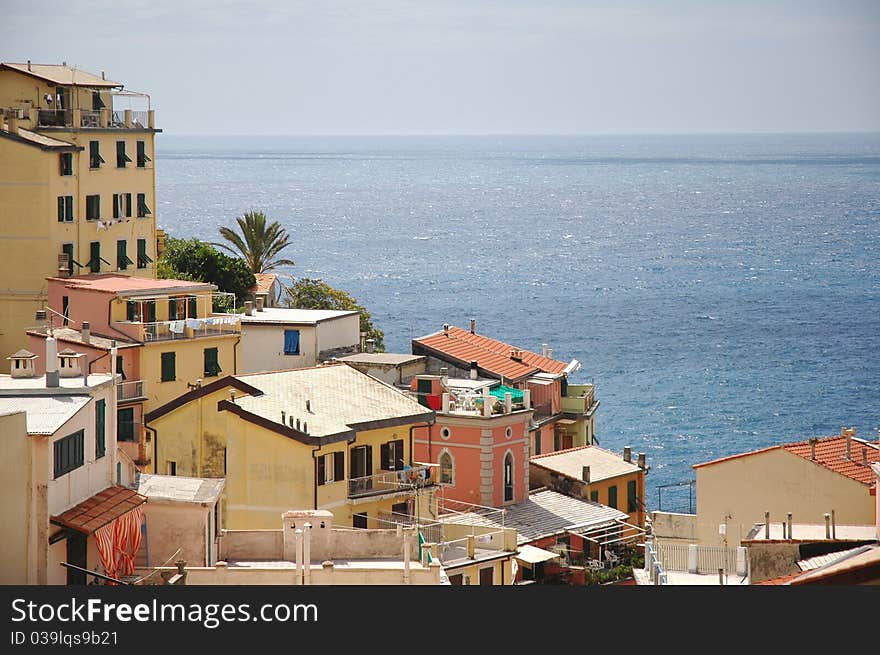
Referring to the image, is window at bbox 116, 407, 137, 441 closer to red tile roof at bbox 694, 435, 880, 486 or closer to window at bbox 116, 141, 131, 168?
red tile roof at bbox 694, 435, 880, 486

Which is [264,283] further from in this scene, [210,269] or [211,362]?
[211,362]

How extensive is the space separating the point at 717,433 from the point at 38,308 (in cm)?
4188

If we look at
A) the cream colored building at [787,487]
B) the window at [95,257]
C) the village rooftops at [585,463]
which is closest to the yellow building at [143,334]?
the window at [95,257]

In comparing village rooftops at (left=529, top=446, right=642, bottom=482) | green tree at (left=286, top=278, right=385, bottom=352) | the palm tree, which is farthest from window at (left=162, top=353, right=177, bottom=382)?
the palm tree

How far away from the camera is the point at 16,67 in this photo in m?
61.1

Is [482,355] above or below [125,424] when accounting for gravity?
above

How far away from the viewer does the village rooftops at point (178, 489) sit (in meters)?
31.4

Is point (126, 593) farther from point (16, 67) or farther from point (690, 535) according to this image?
point (16, 67)

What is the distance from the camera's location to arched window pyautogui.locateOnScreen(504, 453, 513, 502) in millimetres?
47312

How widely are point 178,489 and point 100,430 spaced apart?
3.24 m

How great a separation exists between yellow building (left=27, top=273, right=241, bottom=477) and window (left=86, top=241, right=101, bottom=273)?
155 inches

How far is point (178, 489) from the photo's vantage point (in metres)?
32.4

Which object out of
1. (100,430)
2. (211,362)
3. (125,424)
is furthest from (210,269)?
(100,430)

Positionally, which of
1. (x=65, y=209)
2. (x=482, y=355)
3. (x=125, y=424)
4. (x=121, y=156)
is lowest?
(x=125, y=424)
